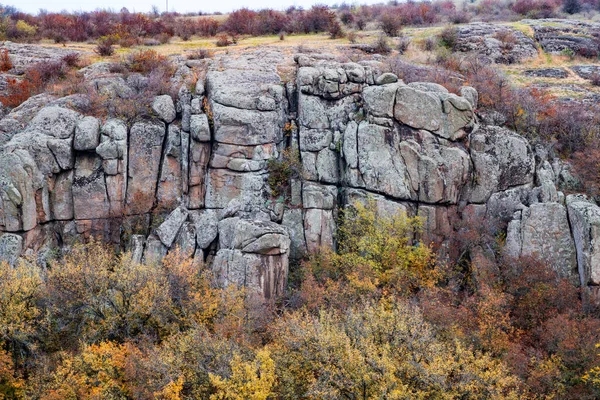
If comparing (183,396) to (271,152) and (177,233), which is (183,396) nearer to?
(177,233)

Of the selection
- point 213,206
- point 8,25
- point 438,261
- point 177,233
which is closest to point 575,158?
point 438,261

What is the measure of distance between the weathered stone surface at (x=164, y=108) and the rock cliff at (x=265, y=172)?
10 cm

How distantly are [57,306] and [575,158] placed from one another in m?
32.8

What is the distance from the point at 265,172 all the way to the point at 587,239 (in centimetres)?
1966

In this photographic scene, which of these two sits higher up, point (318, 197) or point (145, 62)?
point (145, 62)

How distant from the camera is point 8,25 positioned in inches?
1825

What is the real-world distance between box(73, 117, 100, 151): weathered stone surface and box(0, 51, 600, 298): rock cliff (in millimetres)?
86

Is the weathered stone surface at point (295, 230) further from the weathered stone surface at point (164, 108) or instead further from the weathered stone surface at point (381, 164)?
the weathered stone surface at point (164, 108)

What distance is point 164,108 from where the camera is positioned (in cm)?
3122

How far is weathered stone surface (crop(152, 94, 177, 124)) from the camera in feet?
102

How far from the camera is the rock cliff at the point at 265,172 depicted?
88.7ft

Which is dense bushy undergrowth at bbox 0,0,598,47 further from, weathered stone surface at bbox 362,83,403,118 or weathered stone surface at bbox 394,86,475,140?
weathered stone surface at bbox 394,86,475,140

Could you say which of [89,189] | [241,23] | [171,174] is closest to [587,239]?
[171,174]

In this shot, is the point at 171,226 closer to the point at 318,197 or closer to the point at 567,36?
the point at 318,197
